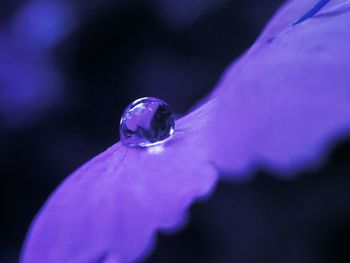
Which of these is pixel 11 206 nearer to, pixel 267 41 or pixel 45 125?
pixel 45 125

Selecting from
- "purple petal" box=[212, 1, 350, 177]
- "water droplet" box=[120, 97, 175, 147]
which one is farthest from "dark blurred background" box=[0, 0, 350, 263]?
"purple petal" box=[212, 1, 350, 177]

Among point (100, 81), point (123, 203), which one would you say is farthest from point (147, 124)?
point (100, 81)

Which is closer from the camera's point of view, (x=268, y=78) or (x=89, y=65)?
(x=268, y=78)

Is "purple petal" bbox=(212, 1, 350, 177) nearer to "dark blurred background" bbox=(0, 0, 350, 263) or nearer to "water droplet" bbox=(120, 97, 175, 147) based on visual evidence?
"water droplet" bbox=(120, 97, 175, 147)

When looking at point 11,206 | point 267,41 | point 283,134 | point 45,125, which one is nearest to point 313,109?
point 283,134

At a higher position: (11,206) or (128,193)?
(128,193)

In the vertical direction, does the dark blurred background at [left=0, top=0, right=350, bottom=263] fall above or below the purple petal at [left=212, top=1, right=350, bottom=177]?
below
